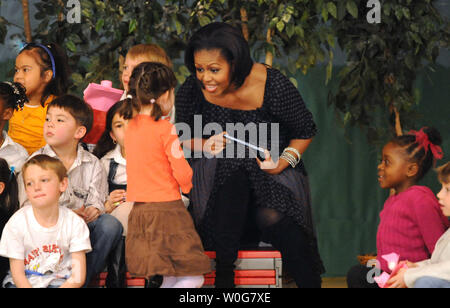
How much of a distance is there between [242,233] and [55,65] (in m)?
1.26

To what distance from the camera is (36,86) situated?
324cm

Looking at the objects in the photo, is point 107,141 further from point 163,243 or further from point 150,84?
point 163,243

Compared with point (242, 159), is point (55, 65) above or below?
above

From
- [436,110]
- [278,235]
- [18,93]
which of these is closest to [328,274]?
[436,110]

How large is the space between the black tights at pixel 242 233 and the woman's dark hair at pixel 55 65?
105 cm

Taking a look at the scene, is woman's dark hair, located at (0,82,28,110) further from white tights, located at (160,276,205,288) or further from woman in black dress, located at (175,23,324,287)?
white tights, located at (160,276,205,288)

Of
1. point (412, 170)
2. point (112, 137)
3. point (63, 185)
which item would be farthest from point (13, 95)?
point (412, 170)

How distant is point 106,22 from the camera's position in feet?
12.0

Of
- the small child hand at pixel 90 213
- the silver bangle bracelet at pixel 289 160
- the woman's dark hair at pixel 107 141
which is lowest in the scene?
the small child hand at pixel 90 213

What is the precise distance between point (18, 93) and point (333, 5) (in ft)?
5.45

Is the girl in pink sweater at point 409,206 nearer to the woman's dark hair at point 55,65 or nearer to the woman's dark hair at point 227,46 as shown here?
the woman's dark hair at point 227,46

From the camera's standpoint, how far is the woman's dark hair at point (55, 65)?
3271mm

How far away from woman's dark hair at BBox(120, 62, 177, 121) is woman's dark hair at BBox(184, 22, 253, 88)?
0.20m

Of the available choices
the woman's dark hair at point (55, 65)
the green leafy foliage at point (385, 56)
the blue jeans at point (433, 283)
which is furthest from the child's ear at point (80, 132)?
the green leafy foliage at point (385, 56)
